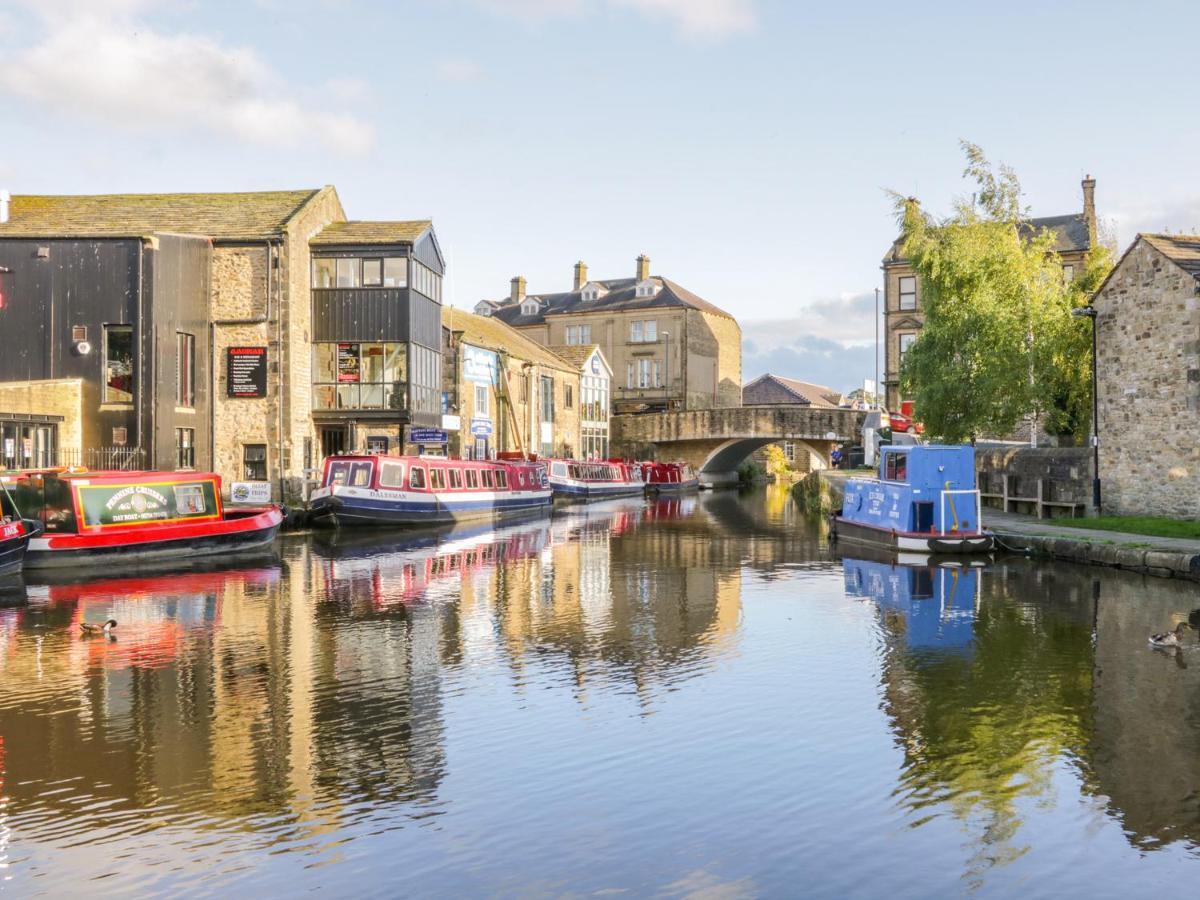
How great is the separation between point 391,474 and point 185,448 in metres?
6.01

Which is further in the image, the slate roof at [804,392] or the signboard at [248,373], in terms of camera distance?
the slate roof at [804,392]

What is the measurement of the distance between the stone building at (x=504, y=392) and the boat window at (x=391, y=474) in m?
9.72

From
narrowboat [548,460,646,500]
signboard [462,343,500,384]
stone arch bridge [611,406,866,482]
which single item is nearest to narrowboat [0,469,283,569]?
signboard [462,343,500,384]

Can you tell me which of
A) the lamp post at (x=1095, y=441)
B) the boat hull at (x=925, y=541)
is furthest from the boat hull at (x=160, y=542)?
the lamp post at (x=1095, y=441)

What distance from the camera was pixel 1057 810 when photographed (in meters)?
7.65

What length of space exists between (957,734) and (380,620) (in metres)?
8.44

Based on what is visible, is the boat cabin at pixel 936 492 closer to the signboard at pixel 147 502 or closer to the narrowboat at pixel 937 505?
the narrowboat at pixel 937 505

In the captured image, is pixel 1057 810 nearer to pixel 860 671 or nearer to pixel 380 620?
pixel 860 671

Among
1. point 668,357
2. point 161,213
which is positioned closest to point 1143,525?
point 161,213

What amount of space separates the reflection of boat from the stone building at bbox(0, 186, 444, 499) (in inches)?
691

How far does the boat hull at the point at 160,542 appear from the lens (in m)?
21.3

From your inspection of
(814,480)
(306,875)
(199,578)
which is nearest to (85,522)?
(199,578)

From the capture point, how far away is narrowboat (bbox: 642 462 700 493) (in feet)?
198

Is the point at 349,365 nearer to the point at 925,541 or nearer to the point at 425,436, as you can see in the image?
the point at 425,436
